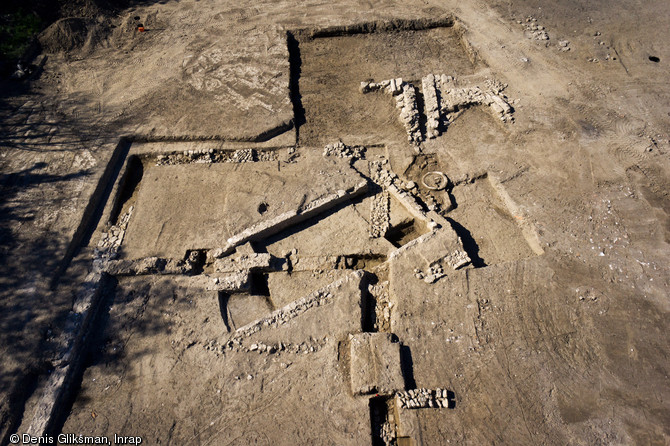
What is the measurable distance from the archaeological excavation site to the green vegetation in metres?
0.49

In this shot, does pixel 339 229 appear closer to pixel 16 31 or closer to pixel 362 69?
pixel 362 69

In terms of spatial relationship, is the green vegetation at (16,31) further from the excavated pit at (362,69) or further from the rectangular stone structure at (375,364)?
the rectangular stone structure at (375,364)

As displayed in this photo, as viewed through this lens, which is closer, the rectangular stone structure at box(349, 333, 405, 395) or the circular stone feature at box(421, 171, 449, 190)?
the rectangular stone structure at box(349, 333, 405, 395)

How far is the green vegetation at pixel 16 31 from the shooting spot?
35.4 ft

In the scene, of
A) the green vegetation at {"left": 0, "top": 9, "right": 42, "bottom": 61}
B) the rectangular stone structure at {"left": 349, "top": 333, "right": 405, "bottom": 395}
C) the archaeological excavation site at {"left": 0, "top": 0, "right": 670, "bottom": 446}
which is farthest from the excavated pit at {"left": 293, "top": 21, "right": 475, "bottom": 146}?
the green vegetation at {"left": 0, "top": 9, "right": 42, "bottom": 61}

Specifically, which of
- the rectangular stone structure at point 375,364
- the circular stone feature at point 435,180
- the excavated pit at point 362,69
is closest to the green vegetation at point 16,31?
the excavated pit at point 362,69

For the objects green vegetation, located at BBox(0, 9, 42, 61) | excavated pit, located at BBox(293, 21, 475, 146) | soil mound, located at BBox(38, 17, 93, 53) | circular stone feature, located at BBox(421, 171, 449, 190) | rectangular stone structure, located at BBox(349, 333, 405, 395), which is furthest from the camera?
soil mound, located at BBox(38, 17, 93, 53)

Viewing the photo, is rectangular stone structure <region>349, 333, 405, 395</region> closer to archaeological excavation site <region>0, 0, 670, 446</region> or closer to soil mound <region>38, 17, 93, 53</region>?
archaeological excavation site <region>0, 0, 670, 446</region>

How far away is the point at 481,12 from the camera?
12062mm

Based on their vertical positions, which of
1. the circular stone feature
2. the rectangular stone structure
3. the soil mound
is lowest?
the rectangular stone structure

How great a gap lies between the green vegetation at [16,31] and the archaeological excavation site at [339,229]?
1.62 feet

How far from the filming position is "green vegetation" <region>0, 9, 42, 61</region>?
1079cm

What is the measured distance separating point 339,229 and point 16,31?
1215 cm

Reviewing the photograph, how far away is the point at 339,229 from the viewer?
767 centimetres
